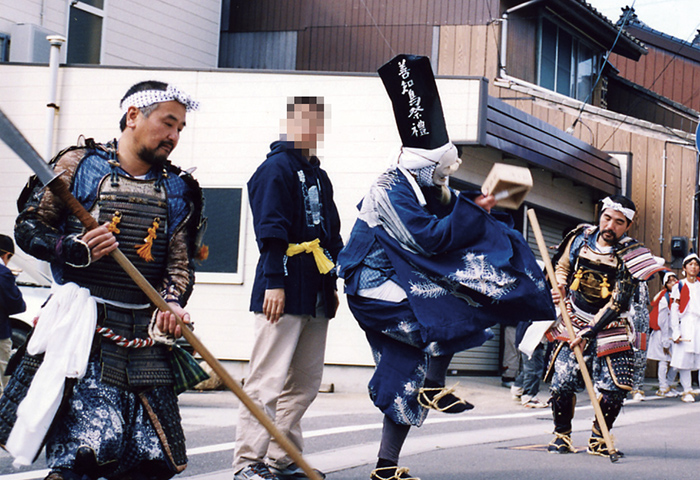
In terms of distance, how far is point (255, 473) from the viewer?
470 centimetres

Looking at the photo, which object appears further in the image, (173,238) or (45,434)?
(173,238)

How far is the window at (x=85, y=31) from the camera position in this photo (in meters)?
15.3

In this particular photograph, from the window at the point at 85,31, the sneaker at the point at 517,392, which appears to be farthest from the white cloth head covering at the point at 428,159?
the window at the point at 85,31

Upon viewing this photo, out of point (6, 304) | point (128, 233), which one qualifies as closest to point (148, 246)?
point (128, 233)

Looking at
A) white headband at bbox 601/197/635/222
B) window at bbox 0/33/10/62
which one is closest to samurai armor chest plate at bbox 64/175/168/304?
white headband at bbox 601/197/635/222

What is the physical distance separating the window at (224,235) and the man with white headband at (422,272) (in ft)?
24.4

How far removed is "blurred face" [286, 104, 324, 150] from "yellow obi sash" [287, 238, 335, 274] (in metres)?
0.58

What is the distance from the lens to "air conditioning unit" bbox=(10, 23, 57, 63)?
540 inches

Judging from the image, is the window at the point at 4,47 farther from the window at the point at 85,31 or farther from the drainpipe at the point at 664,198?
the drainpipe at the point at 664,198

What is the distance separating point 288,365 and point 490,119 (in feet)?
27.4

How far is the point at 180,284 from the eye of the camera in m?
3.76

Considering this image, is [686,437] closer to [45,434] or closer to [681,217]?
[45,434]

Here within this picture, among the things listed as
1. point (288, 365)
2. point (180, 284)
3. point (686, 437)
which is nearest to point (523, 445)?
point (686, 437)

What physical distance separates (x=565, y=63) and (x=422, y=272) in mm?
16313
